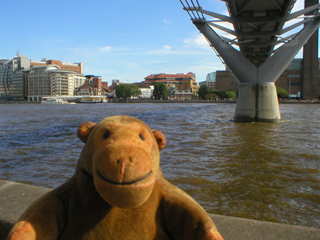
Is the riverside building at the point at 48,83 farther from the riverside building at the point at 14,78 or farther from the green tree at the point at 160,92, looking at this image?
the green tree at the point at 160,92

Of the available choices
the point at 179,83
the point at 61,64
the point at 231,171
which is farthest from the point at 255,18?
the point at 61,64

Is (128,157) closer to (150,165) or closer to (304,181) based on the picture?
(150,165)

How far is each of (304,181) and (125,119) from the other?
5105 mm

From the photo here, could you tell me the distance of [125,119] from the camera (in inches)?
66.5

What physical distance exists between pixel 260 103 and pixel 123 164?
19231mm

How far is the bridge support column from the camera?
19250 mm

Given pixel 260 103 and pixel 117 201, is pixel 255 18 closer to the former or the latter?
pixel 260 103

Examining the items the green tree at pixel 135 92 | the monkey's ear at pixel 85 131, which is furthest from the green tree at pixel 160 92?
the monkey's ear at pixel 85 131

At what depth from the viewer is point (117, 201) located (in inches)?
54.7

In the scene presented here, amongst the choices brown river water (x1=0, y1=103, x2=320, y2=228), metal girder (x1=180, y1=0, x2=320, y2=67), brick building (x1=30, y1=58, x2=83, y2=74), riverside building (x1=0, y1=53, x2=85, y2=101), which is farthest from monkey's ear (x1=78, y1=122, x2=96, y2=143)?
brick building (x1=30, y1=58, x2=83, y2=74)

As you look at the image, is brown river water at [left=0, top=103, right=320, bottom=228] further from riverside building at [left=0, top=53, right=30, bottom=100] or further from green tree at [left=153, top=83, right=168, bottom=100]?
riverside building at [left=0, top=53, right=30, bottom=100]

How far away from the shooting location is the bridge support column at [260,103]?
1925cm

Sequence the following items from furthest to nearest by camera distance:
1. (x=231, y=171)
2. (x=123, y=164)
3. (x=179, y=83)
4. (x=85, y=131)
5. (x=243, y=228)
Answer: (x=179, y=83) → (x=231, y=171) → (x=243, y=228) → (x=85, y=131) → (x=123, y=164)

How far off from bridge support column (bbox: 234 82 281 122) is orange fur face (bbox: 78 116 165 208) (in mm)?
18762
